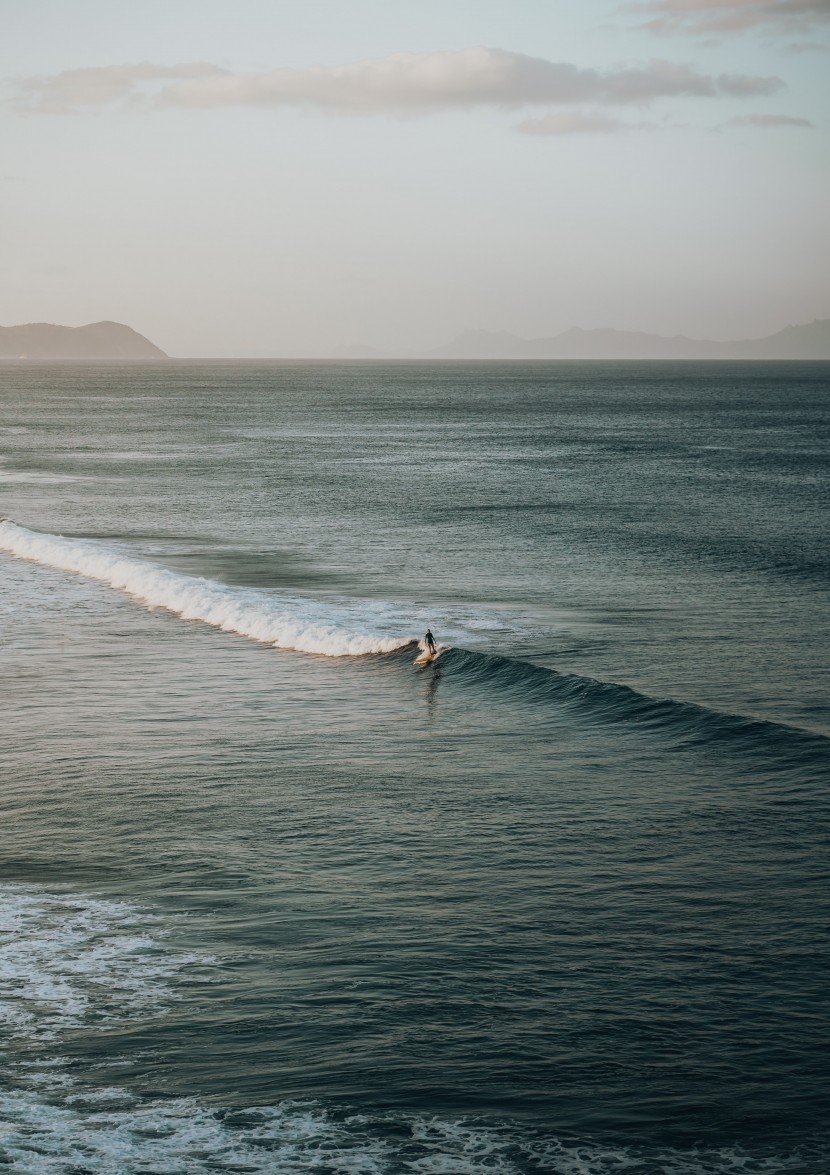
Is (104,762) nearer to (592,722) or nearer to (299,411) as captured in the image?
(592,722)

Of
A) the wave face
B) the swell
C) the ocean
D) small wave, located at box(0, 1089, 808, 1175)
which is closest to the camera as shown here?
small wave, located at box(0, 1089, 808, 1175)

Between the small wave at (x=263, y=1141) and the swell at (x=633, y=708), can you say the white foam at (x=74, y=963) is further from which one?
the swell at (x=633, y=708)

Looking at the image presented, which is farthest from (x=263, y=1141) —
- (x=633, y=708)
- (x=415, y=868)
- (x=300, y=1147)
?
(x=633, y=708)

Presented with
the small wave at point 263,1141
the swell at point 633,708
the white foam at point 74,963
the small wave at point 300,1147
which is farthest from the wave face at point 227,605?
the small wave at point 300,1147

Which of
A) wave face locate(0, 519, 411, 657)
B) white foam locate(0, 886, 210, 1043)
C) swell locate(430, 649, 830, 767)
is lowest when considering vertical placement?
white foam locate(0, 886, 210, 1043)

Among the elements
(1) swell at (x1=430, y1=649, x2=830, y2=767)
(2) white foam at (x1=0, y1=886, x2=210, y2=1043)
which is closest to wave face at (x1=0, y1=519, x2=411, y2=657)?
(1) swell at (x1=430, y1=649, x2=830, y2=767)

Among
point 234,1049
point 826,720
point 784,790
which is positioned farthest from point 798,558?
point 234,1049

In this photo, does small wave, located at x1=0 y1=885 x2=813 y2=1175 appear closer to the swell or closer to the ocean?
the ocean
